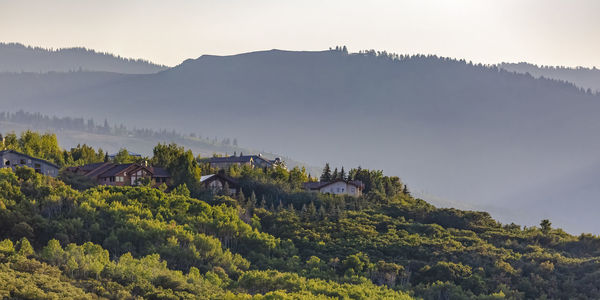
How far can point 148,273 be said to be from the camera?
71.2 metres

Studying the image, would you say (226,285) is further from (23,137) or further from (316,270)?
(23,137)

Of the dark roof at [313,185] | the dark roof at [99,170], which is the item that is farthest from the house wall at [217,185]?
the dark roof at [313,185]

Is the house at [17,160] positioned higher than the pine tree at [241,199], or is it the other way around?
the house at [17,160]

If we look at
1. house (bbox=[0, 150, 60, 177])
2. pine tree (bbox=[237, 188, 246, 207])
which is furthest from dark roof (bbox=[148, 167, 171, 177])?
house (bbox=[0, 150, 60, 177])

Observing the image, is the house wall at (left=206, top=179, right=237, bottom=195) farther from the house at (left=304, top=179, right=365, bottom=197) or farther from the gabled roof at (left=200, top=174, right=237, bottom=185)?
the house at (left=304, top=179, right=365, bottom=197)

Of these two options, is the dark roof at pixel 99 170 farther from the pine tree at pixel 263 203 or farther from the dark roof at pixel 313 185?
the dark roof at pixel 313 185

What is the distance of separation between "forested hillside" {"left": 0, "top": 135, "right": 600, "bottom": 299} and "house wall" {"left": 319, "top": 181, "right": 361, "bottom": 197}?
17.8m

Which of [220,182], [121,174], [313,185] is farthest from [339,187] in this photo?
[121,174]

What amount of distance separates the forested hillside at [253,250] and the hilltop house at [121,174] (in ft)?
20.8

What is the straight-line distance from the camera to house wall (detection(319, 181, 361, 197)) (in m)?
143

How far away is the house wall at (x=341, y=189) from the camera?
14288 cm

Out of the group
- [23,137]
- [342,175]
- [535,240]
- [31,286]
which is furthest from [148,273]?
[23,137]

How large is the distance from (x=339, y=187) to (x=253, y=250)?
50.6 m

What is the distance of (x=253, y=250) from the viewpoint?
94.9 metres
